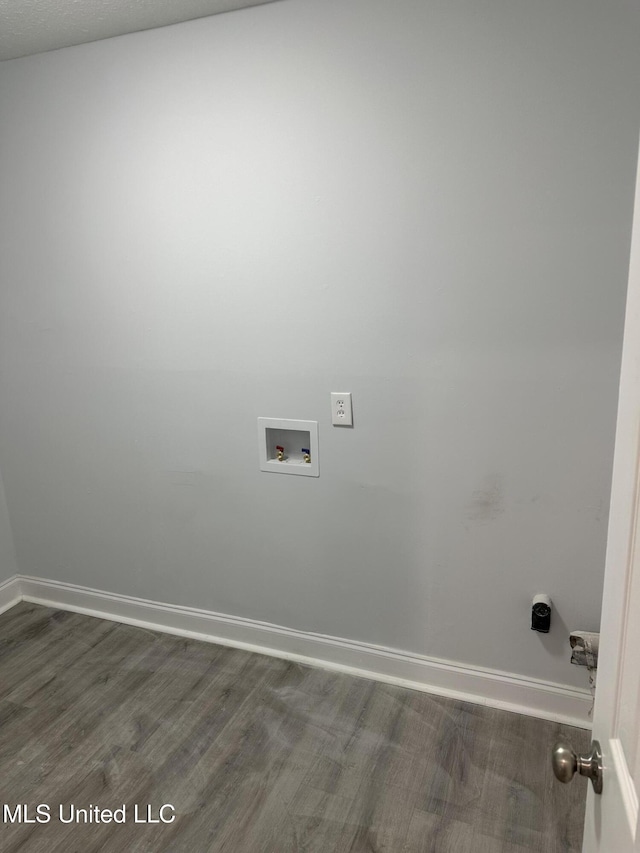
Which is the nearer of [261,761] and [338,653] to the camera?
[261,761]

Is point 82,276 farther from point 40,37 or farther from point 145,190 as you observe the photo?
point 40,37

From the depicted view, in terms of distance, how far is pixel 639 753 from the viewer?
2.40 feet

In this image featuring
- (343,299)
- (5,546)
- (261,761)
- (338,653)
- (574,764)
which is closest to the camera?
(574,764)

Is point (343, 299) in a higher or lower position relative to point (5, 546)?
higher

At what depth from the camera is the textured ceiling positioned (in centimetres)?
195

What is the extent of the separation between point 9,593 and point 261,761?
1716 mm

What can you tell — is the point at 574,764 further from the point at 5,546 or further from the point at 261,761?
the point at 5,546

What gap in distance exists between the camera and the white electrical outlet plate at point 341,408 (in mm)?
2205

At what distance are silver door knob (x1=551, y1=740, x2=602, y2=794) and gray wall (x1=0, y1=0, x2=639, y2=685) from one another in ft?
3.89

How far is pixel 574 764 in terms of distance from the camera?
2.86ft

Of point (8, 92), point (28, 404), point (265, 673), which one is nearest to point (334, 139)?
point (8, 92)

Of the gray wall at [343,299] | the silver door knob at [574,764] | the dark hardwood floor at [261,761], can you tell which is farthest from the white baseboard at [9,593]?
the silver door knob at [574,764]

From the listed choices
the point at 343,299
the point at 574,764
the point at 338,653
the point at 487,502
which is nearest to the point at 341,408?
the point at 343,299

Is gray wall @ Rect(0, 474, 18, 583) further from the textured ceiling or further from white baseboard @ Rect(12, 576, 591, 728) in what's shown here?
the textured ceiling
